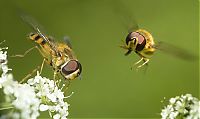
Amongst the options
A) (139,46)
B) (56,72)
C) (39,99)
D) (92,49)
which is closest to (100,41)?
(92,49)

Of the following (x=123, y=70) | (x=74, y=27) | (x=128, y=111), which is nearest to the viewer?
(x=128, y=111)

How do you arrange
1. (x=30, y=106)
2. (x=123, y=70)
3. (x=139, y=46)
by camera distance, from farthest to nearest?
(x=123, y=70)
(x=139, y=46)
(x=30, y=106)

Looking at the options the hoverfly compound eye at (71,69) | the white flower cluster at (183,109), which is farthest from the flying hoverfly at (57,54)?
the white flower cluster at (183,109)

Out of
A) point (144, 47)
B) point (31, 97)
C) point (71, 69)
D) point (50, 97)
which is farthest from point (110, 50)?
point (31, 97)

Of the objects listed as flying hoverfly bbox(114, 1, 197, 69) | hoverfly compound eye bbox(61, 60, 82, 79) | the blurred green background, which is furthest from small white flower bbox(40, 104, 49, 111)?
the blurred green background

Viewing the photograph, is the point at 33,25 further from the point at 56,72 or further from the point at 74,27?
the point at 74,27

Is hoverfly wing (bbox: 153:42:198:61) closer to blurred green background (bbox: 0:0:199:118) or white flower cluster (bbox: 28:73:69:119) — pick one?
white flower cluster (bbox: 28:73:69:119)

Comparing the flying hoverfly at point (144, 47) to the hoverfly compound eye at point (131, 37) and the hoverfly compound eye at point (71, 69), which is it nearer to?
the hoverfly compound eye at point (131, 37)

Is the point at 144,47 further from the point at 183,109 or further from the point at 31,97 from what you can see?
the point at 31,97
